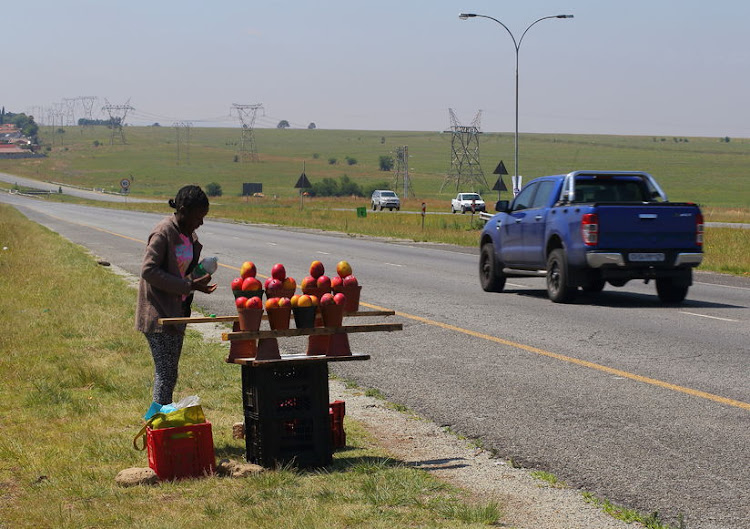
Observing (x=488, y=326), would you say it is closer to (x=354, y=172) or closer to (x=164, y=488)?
(x=164, y=488)

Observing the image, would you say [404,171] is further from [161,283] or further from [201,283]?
[161,283]

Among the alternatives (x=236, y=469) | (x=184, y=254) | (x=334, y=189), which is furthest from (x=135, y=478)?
(x=334, y=189)

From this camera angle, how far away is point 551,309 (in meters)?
17.2

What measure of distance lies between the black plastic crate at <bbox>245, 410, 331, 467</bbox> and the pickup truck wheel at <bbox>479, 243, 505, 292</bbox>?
13.6m

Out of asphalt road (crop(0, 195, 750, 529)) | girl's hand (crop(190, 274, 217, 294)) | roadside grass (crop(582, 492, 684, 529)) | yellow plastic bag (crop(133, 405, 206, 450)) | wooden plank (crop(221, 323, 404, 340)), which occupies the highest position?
girl's hand (crop(190, 274, 217, 294))

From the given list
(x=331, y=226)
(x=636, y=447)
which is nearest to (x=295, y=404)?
(x=636, y=447)

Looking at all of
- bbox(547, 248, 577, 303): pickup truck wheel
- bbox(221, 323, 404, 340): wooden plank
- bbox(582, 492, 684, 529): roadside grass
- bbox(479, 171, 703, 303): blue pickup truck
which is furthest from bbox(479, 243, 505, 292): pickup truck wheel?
bbox(582, 492, 684, 529): roadside grass

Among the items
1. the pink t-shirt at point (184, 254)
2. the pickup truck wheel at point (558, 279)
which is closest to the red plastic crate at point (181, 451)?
the pink t-shirt at point (184, 254)

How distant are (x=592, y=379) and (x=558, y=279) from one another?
25.6 feet

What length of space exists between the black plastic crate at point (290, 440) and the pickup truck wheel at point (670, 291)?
1261 centimetres

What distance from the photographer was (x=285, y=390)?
277 inches

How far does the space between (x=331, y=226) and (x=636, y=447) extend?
4633 cm

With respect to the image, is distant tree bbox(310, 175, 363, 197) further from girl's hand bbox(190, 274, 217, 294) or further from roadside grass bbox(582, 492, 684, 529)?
roadside grass bbox(582, 492, 684, 529)

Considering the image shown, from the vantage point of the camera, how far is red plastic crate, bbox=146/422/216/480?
6.72 m
